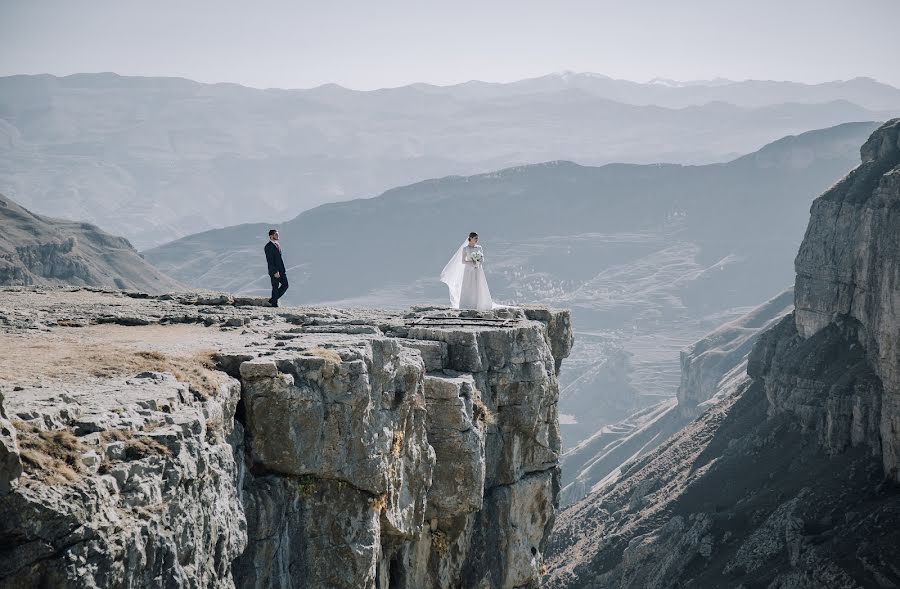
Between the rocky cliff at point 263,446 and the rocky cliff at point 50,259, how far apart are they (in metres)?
93.6

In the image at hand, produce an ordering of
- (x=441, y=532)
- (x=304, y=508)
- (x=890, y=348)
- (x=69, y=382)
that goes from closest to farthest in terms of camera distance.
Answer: (x=69, y=382)
(x=304, y=508)
(x=441, y=532)
(x=890, y=348)

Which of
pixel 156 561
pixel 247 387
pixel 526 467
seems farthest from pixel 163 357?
pixel 526 467

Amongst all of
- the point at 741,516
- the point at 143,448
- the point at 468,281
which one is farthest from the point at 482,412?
the point at 741,516

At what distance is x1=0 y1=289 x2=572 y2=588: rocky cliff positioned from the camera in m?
15.0

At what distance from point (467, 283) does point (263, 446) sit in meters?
24.0

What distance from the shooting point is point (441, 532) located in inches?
1300

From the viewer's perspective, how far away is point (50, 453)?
15.0m

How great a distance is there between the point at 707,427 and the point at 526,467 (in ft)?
292

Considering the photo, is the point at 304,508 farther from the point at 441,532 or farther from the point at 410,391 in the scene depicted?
the point at 441,532

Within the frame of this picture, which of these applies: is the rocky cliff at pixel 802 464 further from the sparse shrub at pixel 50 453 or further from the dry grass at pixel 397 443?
the sparse shrub at pixel 50 453

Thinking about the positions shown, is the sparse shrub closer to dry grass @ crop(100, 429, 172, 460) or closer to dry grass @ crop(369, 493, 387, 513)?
dry grass @ crop(100, 429, 172, 460)

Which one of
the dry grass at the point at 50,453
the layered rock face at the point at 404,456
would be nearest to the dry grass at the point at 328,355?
the layered rock face at the point at 404,456

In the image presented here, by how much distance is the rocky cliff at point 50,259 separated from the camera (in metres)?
138

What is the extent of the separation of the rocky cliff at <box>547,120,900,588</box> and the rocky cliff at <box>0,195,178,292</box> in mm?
68214
